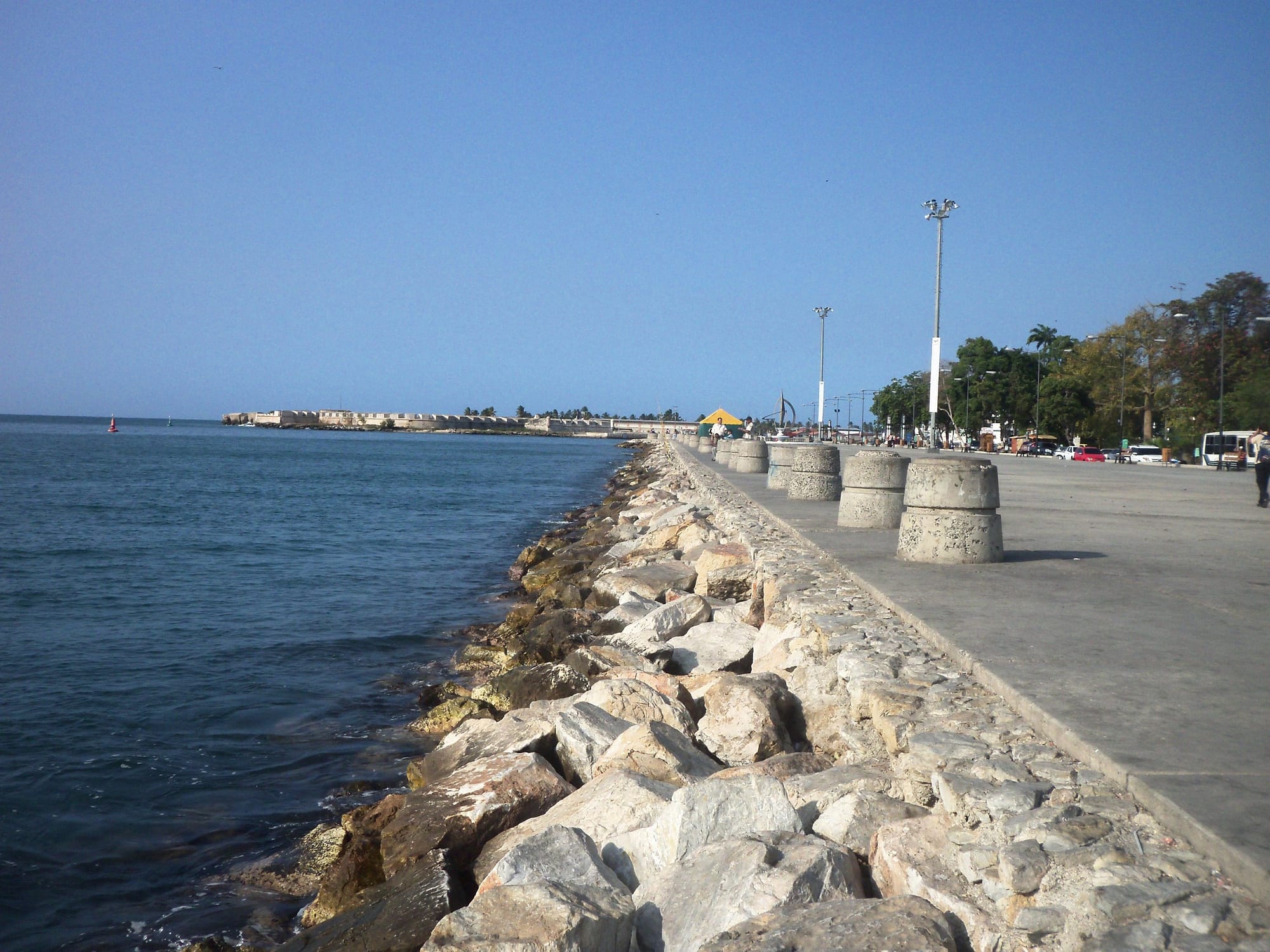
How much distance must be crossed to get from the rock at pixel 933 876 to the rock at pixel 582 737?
7.62 feet

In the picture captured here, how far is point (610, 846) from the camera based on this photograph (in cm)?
439

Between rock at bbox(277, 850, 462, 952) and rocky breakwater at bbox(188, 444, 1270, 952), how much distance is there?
0.01 metres

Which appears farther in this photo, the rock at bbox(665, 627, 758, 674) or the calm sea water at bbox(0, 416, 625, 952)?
the rock at bbox(665, 627, 758, 674)

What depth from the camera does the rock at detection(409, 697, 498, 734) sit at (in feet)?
27.3

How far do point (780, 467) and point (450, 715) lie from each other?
1193cm

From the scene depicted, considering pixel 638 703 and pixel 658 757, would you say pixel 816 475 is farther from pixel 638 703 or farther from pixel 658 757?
pixel 658 757

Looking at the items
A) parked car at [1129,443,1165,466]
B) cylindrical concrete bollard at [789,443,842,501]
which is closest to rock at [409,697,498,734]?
cylindrical concrete bollard at [789,443,842,501]

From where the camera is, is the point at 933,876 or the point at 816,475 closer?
the point at 933,876

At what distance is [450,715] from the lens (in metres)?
8.55

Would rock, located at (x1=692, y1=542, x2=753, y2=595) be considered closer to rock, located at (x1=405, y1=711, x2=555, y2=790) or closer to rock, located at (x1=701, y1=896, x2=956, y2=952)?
rock, located at (x1=405, y1=711, x2=555, y2=790)

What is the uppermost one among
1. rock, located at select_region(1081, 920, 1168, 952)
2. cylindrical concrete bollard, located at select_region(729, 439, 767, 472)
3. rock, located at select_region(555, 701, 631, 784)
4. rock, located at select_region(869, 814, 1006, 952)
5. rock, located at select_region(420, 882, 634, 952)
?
cylindrical concrete bollard, located at select_region(729, 439, 767, 472)

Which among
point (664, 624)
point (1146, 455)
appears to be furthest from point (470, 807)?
point (1146, 455)

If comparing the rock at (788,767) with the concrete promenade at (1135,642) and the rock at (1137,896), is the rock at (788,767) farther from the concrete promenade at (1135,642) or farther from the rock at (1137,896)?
the rock at (1137,896)

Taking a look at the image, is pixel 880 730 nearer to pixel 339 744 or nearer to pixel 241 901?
pixel 241 901
